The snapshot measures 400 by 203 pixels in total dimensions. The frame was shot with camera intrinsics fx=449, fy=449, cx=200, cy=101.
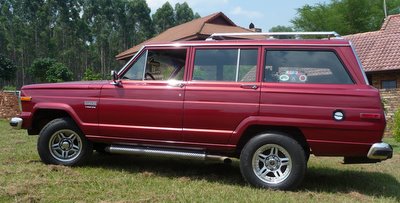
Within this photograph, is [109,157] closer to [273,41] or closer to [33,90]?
[33,90]

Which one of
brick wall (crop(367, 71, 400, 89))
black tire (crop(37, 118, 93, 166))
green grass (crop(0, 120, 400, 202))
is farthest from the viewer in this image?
brick wall (crop(367, 71, 400, 89))

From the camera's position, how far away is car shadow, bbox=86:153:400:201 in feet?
20.0

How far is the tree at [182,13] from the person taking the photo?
262 feet

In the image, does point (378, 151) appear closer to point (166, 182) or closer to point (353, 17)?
point (166, 182)

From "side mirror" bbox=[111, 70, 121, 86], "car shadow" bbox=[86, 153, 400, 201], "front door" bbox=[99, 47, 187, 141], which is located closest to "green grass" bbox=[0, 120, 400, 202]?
"car shadow" bbox=[86, 153, 400, 201]

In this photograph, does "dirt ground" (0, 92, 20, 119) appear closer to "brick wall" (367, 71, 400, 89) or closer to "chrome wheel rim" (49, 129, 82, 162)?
"chrome wheel rim" (49, 129, 82, 162)

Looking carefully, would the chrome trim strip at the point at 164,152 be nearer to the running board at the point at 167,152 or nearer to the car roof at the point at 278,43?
the running board at the point at 167,152

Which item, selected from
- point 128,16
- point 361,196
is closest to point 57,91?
point 361,196

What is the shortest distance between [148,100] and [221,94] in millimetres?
1075

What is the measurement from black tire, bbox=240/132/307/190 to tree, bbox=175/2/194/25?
75.2 meters

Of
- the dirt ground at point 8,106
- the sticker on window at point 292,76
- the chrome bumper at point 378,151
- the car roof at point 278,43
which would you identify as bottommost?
the dirt ground at point 8,106

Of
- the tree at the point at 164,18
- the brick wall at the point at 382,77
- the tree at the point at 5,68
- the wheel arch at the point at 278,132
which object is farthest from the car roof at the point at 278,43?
the tree at the point at 164,18

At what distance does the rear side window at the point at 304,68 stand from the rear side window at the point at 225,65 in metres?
0.23

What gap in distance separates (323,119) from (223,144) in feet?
4.42
